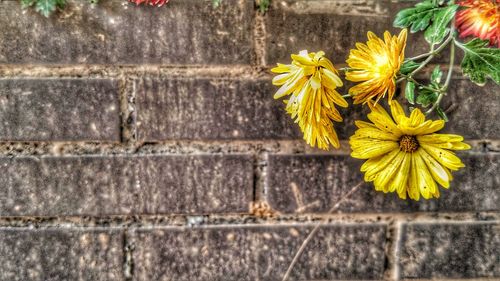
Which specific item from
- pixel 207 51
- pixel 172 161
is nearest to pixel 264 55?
pixel 207 51

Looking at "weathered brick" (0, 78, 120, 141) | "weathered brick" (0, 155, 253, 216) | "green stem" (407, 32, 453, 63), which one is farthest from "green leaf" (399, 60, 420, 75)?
"weathered brick" (0, 78, 120, 141)

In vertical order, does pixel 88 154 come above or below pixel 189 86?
below

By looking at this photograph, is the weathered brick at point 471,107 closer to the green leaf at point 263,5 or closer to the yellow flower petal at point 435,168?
the yellow flower petal at point 435,168

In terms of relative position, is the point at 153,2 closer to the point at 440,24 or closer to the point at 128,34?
the point at 128,34

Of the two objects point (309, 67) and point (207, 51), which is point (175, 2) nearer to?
point (207, 51)

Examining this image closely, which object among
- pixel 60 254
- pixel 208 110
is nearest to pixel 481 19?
pixel 208 110

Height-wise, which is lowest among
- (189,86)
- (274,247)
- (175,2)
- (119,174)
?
(274,247)
